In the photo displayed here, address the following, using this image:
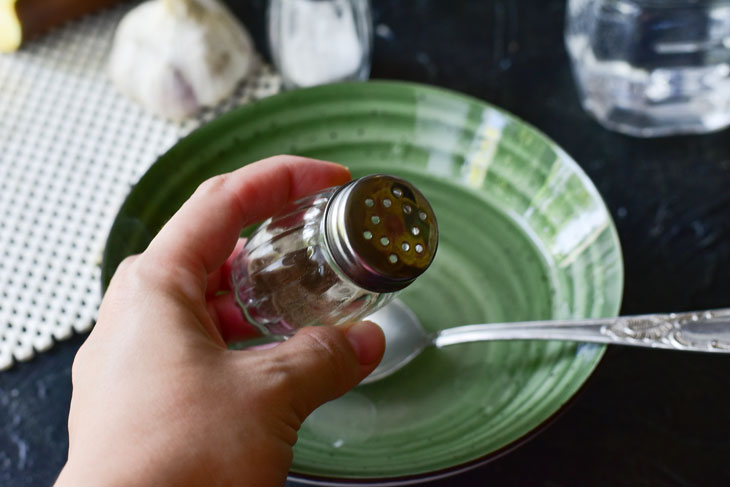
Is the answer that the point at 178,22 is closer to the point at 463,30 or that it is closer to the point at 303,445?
the point at 463,30

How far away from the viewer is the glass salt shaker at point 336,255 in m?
0.36

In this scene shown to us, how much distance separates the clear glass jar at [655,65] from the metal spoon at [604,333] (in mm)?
249

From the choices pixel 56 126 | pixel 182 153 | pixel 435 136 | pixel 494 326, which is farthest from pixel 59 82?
pixel 494 326

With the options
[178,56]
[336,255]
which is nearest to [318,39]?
[178,56]

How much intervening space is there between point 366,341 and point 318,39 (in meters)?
0.36

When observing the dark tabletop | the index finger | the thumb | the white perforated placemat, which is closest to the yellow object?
the white perforated placemat

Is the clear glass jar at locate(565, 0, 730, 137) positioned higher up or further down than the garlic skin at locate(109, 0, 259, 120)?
higher up

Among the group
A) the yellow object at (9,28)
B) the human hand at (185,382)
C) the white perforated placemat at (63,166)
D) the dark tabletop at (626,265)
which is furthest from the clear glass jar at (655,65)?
the yellow object at (9,28)

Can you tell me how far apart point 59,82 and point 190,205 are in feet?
1.18

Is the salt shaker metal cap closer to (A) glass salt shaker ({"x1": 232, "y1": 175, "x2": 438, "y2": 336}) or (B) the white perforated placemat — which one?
(A) glass salt shaker ({"x1": 232, "y1": 175, "x2": 438, "y2": 336})

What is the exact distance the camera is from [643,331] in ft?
1.50

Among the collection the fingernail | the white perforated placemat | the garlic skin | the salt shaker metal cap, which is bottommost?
the white perforated placemat

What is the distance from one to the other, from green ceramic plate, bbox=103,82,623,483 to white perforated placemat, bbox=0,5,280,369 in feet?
0.35

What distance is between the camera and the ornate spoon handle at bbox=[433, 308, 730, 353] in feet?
1.47
